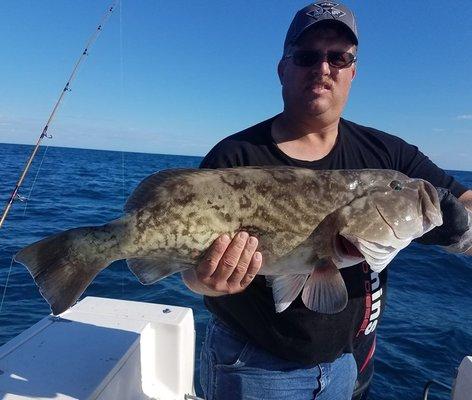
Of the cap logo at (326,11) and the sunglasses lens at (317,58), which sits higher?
the cap logo at (326,11)

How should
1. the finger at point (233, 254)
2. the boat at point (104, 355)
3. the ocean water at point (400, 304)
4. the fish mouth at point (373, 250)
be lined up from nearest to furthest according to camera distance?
the finger at point (233, 254) → the fish mouth at point (373, 250) → the boat at point (104, 355) → the ocean water at point (400, 304)

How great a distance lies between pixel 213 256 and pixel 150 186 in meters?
0.60

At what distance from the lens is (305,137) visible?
2.86 m

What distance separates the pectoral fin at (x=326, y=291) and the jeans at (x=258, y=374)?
1.63 feet

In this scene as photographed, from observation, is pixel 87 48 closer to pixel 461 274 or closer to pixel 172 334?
pixel 172 334

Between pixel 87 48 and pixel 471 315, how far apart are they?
9.07 metres

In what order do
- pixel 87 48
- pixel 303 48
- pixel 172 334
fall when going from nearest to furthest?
1. pixel 303 48
2. pixel 172 334
3. pixel 87 48

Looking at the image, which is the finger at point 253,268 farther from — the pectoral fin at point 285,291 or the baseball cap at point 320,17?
the baseball cap at point 320,17

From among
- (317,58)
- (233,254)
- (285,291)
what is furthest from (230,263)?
(317,58)

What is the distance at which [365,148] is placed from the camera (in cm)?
296

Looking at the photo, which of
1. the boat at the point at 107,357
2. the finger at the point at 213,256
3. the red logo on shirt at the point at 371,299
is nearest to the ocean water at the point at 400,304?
the boat at the point at 107,357

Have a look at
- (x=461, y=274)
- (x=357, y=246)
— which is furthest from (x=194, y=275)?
(x=461, y=274)

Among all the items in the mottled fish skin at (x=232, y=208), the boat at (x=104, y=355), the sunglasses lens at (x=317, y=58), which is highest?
the sunglasses lens at (x=317, y=58)

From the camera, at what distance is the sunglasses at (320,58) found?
2754 mm
